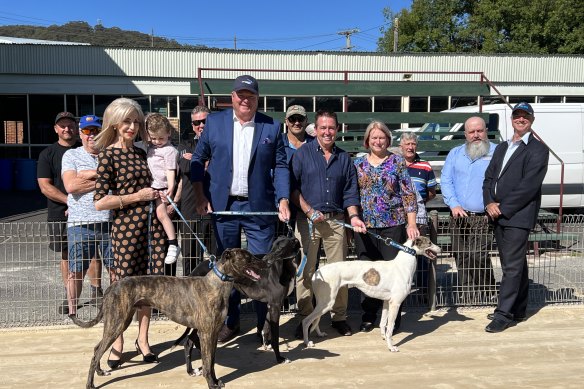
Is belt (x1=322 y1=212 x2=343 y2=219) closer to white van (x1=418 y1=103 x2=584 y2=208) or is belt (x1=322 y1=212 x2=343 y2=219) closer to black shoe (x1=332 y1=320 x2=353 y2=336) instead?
black shoe (x1=332 y1=320 x2=353 y2=336)

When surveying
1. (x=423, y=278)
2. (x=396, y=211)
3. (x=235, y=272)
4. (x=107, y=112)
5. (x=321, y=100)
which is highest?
(x=321, y=100)

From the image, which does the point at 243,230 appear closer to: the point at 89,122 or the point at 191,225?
the point at 191,225

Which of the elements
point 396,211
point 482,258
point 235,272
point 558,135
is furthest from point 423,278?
point 558,135

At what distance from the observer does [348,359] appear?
4.79m

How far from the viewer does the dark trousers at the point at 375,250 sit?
5.41 metres

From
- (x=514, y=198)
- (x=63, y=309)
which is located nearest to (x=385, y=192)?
(x=514, y=198)

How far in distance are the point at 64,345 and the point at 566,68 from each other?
73.7 feet

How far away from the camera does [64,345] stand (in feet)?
16.6

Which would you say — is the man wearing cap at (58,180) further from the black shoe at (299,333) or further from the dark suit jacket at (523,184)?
the dark suit jacket at (523,184)

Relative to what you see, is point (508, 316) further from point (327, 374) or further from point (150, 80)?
point (150, 80)

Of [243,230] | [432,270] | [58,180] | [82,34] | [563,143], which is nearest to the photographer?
[243,230]

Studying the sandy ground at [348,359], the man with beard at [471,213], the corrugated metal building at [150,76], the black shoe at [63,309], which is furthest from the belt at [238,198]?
the corrugated metal building at [150,76]

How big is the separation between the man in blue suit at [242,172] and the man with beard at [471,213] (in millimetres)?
2104

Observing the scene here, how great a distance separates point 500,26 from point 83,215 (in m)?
31.8
